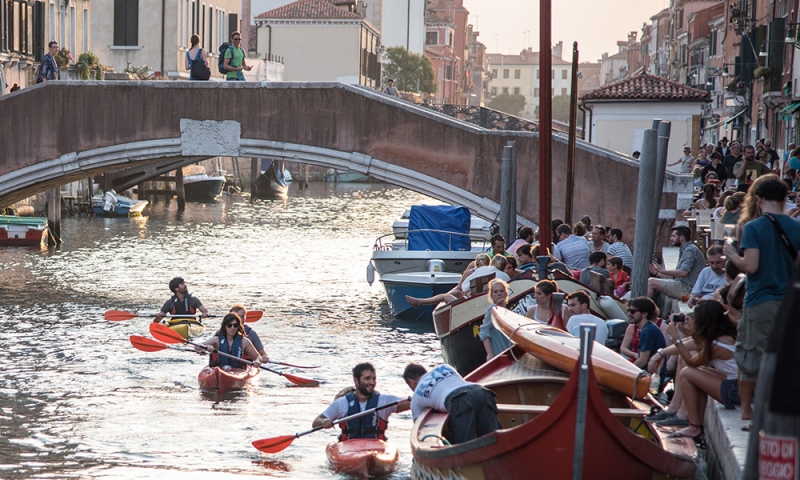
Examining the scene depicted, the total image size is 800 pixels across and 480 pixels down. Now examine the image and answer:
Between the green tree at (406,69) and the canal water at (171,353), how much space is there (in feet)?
125

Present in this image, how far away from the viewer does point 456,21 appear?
92875mm

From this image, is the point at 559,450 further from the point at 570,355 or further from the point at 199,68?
the point at 199,68

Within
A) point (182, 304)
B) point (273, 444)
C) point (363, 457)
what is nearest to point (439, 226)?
point (182, 304)

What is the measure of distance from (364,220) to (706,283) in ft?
79.3

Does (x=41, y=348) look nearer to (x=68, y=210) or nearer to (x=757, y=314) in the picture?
(x=757, y=314)

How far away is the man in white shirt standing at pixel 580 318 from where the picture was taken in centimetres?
831

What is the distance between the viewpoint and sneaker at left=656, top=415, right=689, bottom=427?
6.65m

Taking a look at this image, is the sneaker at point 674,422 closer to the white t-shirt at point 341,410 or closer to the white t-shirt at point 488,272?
the white t-shirt at point 341,410

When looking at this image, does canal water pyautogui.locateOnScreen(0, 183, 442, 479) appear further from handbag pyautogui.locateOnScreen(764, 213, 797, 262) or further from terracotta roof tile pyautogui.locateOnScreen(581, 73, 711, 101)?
terracotta roof tile pyautogui.locateOnScreen(581, 73, 711, 101)

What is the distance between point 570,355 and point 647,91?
17.3 metres

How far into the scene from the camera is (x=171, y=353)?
44.7 feet

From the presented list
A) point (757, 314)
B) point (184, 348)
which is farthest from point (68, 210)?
point (757, 314)

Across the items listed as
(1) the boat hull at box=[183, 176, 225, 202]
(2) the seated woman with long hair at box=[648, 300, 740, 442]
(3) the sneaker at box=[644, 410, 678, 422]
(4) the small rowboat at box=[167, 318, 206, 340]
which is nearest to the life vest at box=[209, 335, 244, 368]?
(4) the small rowboat at box=[167, 318, 206, 340]

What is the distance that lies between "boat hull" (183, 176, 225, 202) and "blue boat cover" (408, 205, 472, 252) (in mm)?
22710
